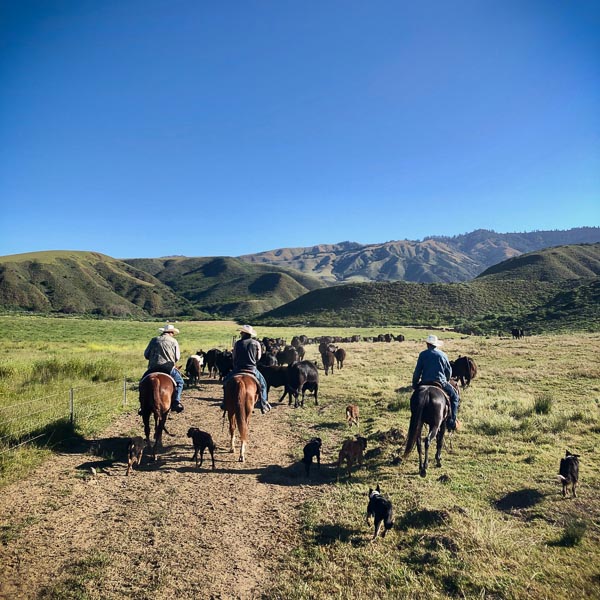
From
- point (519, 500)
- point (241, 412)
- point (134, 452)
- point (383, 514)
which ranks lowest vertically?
point (519, 500)

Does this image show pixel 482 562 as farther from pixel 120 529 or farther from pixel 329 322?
pixel 329 322

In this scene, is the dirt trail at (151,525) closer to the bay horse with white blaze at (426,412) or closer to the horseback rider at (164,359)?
the horseback rider at (164,359)

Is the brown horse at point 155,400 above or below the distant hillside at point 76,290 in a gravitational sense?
below

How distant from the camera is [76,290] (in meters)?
129

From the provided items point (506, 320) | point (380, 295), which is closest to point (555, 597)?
point (506, 320)

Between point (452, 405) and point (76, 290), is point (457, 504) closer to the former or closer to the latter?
point (452, 405)

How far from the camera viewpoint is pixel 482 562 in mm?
4938

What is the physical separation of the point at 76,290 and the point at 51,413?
5350 inches

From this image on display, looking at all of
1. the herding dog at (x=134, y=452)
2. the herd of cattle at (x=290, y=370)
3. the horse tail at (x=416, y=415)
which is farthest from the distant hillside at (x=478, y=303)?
the herding dog at (x=134, y=452)

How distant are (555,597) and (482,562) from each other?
81 centimetres

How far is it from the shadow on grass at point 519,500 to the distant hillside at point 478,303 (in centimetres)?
5342

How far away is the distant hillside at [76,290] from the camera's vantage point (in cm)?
11488

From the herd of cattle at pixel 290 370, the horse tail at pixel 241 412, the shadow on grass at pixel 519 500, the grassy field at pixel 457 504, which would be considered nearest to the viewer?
the grassy field at pixel 457 504

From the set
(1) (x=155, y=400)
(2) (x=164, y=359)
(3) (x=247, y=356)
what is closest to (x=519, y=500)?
(3) (x=247, y=356)
